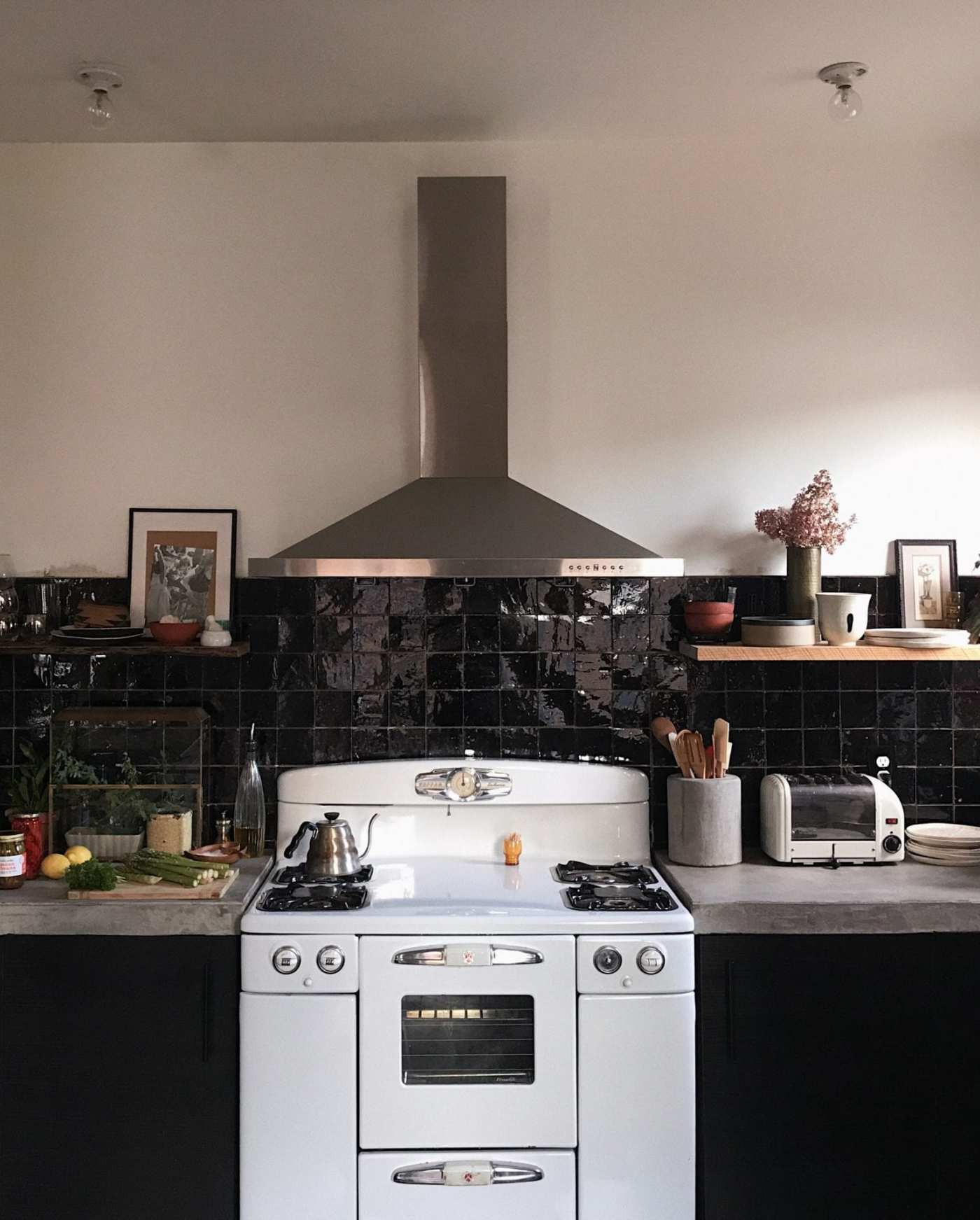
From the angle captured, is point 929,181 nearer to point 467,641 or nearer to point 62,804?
point 467,641

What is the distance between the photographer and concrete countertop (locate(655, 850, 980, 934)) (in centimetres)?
247

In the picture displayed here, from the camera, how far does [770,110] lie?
9.45 feet

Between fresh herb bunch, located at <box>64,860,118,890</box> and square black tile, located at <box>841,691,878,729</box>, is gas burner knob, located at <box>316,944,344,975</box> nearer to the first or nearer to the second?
fresh herb bunch, located at <box>64,860,118,890</box>

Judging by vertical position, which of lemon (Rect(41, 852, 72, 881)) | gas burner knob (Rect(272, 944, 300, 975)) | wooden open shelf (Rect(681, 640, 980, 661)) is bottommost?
gas burner knob (Rect(272, 944, 300, 975))

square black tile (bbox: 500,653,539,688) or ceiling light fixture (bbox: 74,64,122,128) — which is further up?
ceiling light fixture (bbox: 74,64,122,128)

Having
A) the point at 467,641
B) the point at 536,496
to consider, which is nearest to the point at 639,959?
the point at 467,641

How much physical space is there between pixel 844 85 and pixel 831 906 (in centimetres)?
198

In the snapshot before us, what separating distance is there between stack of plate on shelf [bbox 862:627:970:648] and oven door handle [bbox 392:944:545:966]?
3.97 ft

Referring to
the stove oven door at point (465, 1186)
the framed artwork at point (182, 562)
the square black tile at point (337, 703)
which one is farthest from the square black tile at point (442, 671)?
the stove oven door at point (465, 1186)

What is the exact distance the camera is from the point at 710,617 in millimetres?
2926

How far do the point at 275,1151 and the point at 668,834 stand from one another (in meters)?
1.25

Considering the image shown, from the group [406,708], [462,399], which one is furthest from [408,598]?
[462,399]

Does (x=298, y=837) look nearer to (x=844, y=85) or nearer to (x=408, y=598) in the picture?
(x=408, y=598)

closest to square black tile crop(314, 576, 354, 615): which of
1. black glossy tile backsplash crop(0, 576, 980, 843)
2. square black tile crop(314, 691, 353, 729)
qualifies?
black glossy tile backsplash crop(0, 576, 980, 843)
